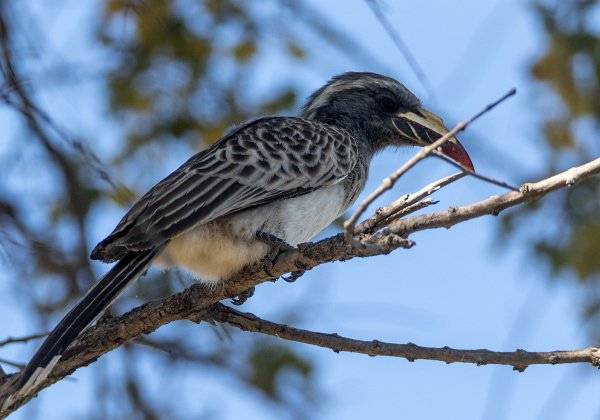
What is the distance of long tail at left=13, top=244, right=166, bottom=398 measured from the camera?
11.6 ft

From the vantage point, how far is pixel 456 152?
190 inches

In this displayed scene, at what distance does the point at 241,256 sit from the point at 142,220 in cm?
46

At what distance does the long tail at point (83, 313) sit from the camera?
3551mm

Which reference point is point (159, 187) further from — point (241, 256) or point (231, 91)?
point (231, 91)

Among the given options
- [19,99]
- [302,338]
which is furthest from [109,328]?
[19,99]

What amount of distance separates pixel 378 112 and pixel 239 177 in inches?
57.0

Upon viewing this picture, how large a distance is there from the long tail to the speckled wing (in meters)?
0.06

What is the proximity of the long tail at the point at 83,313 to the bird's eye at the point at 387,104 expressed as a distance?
208 cm

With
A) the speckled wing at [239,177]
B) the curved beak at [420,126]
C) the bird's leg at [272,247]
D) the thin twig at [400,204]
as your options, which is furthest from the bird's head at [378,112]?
the thin twig at [400,204]

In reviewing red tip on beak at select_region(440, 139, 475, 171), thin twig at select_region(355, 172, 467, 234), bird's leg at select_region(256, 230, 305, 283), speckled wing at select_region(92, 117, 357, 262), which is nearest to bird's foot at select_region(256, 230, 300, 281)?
bird's leg at select_region(256, 230, 305, 283)

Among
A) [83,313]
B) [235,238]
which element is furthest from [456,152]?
[83,313]

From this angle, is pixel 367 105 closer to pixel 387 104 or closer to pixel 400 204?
pixel 387 104

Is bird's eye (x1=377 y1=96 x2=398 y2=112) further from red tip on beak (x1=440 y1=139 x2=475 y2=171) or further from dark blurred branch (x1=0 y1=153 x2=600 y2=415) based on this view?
dark blurred branch (x1=0 y1=153 x2=600 y2=415)

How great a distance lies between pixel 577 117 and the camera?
6199mm
